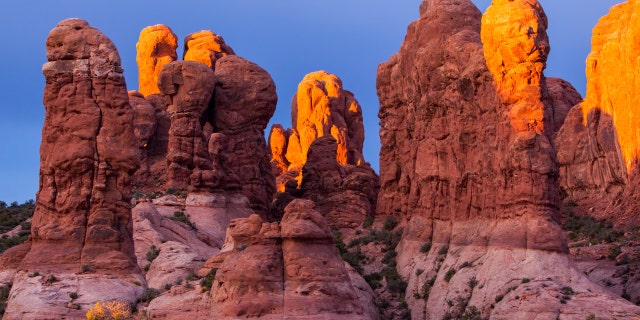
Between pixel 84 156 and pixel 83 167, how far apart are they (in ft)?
1.54

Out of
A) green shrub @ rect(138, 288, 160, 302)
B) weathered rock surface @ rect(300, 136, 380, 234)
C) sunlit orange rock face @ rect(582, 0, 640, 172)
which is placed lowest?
green shrub @ rect(138, 288, 160, 302)

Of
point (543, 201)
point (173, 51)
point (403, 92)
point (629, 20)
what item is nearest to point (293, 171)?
point (173, 51)

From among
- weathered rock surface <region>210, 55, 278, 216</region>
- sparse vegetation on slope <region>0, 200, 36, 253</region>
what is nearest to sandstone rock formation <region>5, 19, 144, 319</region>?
sparse vegetation on slope <region>0, 200, 36, 253</region>

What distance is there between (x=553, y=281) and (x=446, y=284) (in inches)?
315

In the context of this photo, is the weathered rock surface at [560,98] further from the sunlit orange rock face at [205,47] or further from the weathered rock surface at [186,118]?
the sunlit orange rock face at [205,47]

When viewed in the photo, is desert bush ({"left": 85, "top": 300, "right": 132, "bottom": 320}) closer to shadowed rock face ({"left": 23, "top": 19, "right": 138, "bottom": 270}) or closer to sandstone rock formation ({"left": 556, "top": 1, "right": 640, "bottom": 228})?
shadowed rock face ({"left": 23, "top": 19, "right": 138, "bottom": 270})

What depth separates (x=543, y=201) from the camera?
1727 inches

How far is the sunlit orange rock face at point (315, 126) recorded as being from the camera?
104 metres

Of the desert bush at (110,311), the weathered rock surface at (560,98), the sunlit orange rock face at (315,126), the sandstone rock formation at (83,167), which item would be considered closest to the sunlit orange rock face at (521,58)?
the sandstone rock formation at (83,167)

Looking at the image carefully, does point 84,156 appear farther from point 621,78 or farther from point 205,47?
point 205,47

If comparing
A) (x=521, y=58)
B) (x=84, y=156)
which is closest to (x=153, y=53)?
(x=84, y=156)

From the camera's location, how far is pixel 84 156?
4231 cm

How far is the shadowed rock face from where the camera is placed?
4156cm

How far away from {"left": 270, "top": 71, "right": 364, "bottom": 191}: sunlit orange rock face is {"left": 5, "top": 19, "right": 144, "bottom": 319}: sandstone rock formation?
58.7m
